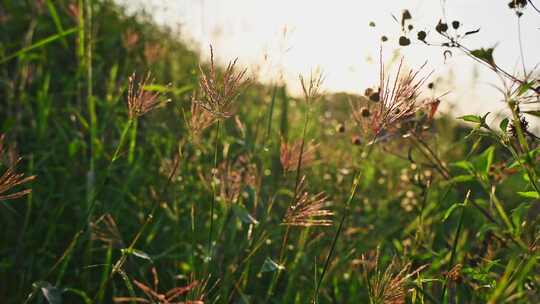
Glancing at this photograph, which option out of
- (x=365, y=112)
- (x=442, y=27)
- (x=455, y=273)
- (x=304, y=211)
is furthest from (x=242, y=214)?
(x=442, y=27)

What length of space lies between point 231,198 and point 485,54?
77 cm

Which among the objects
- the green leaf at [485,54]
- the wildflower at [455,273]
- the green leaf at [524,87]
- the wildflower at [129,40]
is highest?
the wildflower at [129,40]

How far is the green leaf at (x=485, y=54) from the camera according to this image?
3.59 ft

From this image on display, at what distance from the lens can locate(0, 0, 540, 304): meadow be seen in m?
1.19

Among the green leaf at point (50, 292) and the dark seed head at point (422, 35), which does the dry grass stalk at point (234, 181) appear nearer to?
the green leaf at point (50, 292)

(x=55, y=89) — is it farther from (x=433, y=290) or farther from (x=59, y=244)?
(x=433, y=290)

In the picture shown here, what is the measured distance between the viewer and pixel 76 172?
235cm

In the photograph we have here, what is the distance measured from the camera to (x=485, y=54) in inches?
43.1

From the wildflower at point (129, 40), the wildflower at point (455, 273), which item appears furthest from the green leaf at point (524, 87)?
the wildflower at point (129, 40)

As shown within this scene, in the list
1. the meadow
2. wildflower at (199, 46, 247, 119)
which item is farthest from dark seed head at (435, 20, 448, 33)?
wildflower at (199, 46, 247, 119)

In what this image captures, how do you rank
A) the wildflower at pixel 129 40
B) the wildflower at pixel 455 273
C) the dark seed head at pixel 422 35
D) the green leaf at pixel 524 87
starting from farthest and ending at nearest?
the wildflower at pixel 129 40 → the dark seed head at pixel 422 35 → the wildflower at pixel 455 273 → the green leaf at pixel 524 87

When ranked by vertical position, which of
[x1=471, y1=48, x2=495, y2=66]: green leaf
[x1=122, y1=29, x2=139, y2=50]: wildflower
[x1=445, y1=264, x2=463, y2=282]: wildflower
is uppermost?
[x1=122, y1=29, x2=139, y2=50]: wildflower

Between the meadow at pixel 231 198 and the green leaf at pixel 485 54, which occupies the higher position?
the green leaf at pixel 485 54

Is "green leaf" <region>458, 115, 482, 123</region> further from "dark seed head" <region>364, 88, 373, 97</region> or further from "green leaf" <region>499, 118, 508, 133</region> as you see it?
"dark seed head" <region>364, 88, 373, 97</region>
